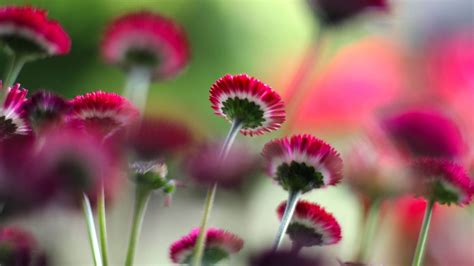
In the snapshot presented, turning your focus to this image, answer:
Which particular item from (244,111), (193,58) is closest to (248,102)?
(244,111)

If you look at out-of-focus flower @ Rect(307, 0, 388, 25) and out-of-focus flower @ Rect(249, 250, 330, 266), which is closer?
out-of-focus flower @ Rect(249, 250, 330, 266)

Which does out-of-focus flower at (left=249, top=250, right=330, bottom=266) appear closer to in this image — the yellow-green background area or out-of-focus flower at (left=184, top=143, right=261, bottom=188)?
out-of-focus flower at (left=184, top=143, right=261, bottom=188)

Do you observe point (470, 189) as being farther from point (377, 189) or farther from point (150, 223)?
point (150, 223)

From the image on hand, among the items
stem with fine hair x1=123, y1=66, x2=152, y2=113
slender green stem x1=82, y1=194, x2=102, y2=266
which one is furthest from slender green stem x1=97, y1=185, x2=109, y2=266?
stem with fine hair x1=123, y1=66, x2=152, y2=113

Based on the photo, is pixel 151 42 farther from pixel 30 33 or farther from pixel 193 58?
pixel 193 58

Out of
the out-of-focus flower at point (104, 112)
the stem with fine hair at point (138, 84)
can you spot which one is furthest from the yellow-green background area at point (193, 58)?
the out-of-focus flower at point (104, 112)

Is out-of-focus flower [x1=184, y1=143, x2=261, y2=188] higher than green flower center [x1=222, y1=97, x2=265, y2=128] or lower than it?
lower
